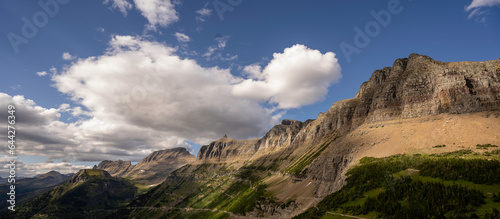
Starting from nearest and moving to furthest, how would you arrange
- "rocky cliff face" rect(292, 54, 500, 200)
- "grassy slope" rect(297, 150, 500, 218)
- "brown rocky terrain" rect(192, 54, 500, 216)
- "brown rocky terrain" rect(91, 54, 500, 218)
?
"grassy slope" rect(297, 150, 500, 218)
"brown rocky terrain" rect(91, 54, 500, 218)
"brown rocky terrain" rect(192, 54, 500, 216)
"rocky cliff face" rect(292, 54, 500, 200)

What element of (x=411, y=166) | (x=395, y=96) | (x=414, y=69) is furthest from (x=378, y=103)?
(x=411, y=166)

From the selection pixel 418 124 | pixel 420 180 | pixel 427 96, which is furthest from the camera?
pixel 427 96

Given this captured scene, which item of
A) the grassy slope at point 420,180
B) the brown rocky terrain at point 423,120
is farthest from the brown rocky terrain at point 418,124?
the grassy slope at point 420,180

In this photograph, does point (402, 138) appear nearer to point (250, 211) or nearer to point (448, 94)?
point (448, 94)

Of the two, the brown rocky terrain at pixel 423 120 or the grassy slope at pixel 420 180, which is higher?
the brown rocky terrain at pixel 423 120

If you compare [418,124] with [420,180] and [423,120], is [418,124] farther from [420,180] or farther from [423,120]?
[420,180]

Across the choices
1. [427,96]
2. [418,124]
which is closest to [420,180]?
[418,124]

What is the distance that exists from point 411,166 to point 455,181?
2390 cm

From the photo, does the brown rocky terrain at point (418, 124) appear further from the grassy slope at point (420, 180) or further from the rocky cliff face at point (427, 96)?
→ the grassy slope at point (420, 180)

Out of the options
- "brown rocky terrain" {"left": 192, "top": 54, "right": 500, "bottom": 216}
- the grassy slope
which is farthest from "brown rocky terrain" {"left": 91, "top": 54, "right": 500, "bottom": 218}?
the grassy slope

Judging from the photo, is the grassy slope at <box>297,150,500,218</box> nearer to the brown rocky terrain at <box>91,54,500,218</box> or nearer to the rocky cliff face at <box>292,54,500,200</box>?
the brown rocky terrain at <box>91,54,500,218</box>

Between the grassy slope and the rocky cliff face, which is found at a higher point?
the rocky cliff face

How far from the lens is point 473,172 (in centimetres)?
7312

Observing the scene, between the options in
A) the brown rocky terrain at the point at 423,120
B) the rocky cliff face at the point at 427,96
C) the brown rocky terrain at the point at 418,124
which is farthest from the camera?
the rocky cliff face at the point at 427,96
